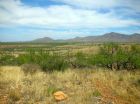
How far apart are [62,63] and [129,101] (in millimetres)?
11455

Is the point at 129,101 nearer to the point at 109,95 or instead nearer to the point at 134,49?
the point at 109,95

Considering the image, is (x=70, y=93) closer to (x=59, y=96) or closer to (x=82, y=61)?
(x=59, y=96)

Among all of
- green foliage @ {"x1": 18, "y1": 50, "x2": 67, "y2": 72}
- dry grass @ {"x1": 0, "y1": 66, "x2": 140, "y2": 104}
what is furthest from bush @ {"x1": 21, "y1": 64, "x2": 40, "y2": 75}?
dry grass @ {"x1": 0, "y1": 66, "x2": 140, "y2": 104}

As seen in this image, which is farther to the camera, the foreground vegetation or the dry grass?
the foreground vegetation

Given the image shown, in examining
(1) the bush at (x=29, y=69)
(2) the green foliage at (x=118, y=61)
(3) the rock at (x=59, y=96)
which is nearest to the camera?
(3) the rock at (x=59, y=96)

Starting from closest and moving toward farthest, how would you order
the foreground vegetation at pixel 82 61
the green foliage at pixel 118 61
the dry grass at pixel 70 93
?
the dry grass at pixel 70 93 < the foreground vegetation at pixel 82 61 < the green foliage at pixel 118 61

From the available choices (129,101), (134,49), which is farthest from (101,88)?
(134,49)

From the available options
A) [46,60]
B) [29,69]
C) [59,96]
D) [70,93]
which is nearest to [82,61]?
[46,60]

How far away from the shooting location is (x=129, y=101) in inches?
441

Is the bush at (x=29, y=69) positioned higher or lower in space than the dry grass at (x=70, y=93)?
higher

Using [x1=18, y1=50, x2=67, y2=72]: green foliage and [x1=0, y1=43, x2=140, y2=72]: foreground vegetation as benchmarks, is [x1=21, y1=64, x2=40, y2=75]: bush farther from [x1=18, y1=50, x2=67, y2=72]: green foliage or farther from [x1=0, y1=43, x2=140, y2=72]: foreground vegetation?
[x1=18, y1=50, x2=67, y2=72]: green foliage

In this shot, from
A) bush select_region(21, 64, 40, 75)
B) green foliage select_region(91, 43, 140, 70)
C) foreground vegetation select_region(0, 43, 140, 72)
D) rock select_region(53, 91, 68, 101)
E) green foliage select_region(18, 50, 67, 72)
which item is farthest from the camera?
green foliage select_region(91, 43, 140, 70)

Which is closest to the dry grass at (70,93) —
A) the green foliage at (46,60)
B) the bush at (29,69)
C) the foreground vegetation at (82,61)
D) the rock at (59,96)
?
the rock at (59,96)

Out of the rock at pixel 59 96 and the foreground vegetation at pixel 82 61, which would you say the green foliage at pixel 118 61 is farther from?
the rock at pixel 59 96
